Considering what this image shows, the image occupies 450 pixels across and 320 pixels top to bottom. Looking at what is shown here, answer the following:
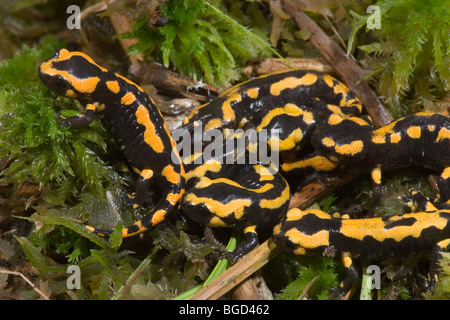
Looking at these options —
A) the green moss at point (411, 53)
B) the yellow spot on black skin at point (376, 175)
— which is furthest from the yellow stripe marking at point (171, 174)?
the green moss at point (411, 53)

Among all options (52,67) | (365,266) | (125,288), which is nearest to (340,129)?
(365,266)

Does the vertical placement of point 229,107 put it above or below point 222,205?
above

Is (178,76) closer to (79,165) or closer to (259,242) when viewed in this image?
(79,165)

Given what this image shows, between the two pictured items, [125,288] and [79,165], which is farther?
[79,165]

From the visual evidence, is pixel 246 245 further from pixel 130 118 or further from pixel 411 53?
pixel 411 53

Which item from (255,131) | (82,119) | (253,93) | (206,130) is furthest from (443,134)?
(82,119)

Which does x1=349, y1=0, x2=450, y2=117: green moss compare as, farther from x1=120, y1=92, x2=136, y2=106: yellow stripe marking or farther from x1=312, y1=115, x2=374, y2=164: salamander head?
x1=120, y1=92, x2=136, y2=106: yellow stripe marking
